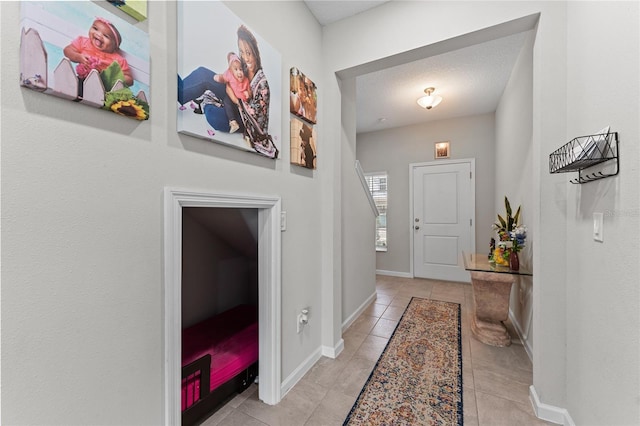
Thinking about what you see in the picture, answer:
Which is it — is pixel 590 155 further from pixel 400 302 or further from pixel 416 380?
pixel 400 302

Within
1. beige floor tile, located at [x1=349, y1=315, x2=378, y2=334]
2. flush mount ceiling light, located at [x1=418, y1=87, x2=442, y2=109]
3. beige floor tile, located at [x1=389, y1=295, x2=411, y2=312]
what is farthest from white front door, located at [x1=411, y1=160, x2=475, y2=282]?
beige floor tile, located at [x1=349, y1=315, x2=378, y2=334]

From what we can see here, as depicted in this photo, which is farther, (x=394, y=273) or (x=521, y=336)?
(x=394, y=273)

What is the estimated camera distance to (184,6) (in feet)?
3.73

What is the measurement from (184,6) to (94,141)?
0.72m

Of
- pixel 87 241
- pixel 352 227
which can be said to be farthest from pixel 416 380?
pixel 87 241

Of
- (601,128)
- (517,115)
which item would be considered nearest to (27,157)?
(601,128)

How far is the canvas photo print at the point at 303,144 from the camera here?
1.88 m

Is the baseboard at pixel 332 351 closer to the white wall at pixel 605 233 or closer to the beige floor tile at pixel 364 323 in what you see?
the beige floor tile at pixel 364 323

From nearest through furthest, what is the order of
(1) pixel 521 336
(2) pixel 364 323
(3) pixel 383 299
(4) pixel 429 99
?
1. (1) pixel 521 336
2. (2) pixel 364 323
3. (4) pixel 429 99
4. (3) pixel 383 299

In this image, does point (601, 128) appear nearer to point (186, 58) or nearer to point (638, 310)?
point (638, 310)

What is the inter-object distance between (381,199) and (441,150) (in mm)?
1383

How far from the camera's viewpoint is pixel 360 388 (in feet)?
6.04

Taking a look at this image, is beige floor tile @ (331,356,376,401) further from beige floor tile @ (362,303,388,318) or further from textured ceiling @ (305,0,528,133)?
textured ceiling @ (305,0,528,133)

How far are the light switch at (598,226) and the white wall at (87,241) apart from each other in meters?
1.78
